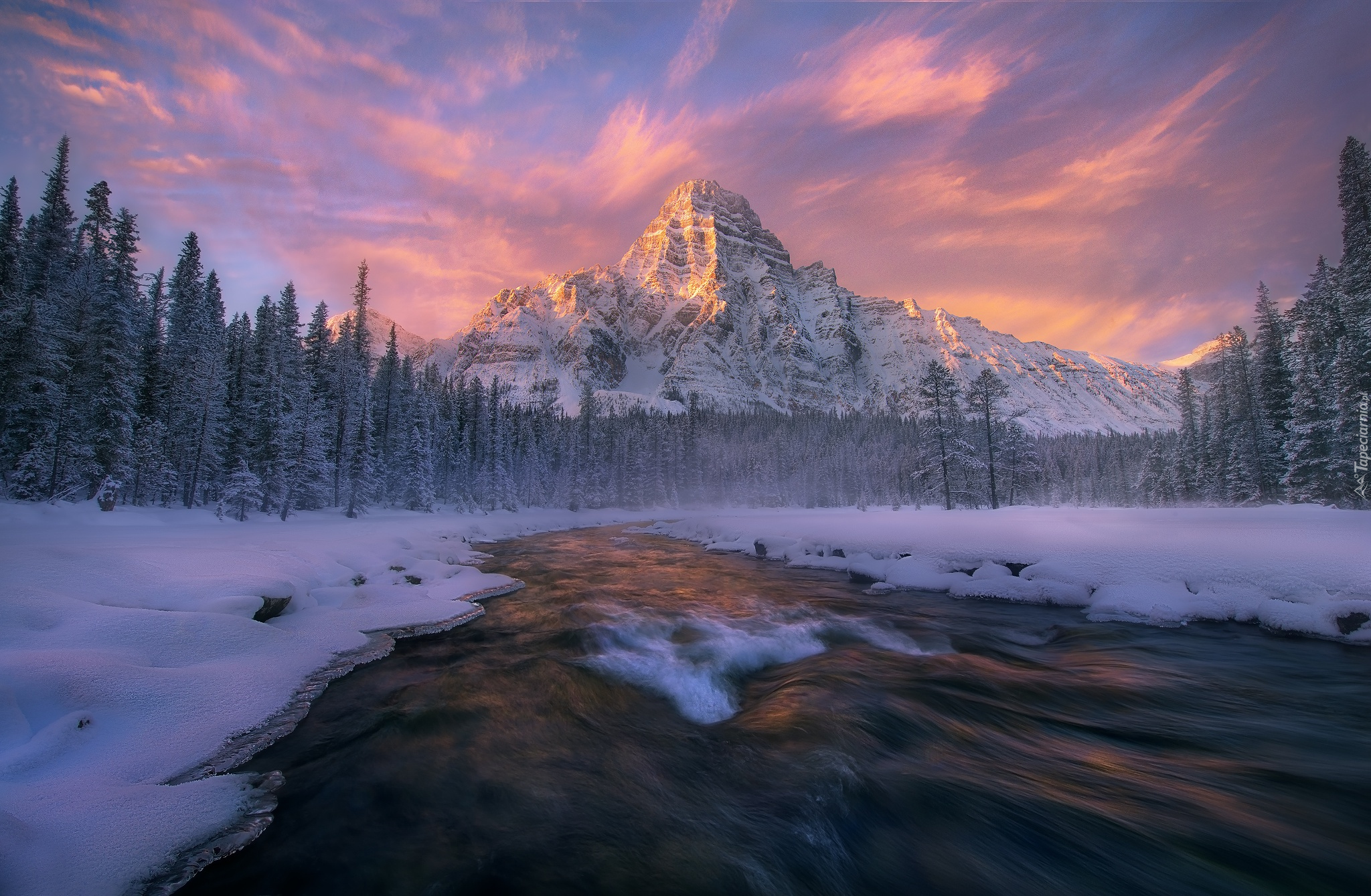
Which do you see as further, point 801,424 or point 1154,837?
point 801,424

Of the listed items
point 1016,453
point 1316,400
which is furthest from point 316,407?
point 1316,400

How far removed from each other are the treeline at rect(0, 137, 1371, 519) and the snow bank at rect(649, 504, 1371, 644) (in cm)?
1580

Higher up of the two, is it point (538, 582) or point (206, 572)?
point (206, 572)

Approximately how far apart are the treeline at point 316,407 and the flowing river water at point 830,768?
3024cm

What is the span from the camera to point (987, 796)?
517cm

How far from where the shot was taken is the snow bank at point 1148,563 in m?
9.59

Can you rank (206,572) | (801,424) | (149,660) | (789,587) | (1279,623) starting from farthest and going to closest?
(801,424) → (789,587) → (206,572) → (1279,623) → (149,660)

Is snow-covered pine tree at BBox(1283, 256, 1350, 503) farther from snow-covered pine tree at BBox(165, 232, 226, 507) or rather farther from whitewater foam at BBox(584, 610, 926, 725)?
snow-covered pine tree at BBox(165, 232, 226, 507)

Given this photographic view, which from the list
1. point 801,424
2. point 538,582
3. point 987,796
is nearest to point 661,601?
point 538,582

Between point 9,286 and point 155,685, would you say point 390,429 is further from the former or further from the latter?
point 155,685

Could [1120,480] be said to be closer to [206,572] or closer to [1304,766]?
[1304,766]

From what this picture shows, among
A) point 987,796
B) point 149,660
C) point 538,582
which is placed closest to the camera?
point 987,796

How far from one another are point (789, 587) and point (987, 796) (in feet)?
33.2

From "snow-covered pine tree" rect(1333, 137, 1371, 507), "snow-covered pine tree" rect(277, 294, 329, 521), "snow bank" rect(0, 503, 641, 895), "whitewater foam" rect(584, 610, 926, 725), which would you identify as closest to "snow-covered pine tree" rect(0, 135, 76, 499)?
"snow-covered pine tree" rect(277, 294, 329, 521)
